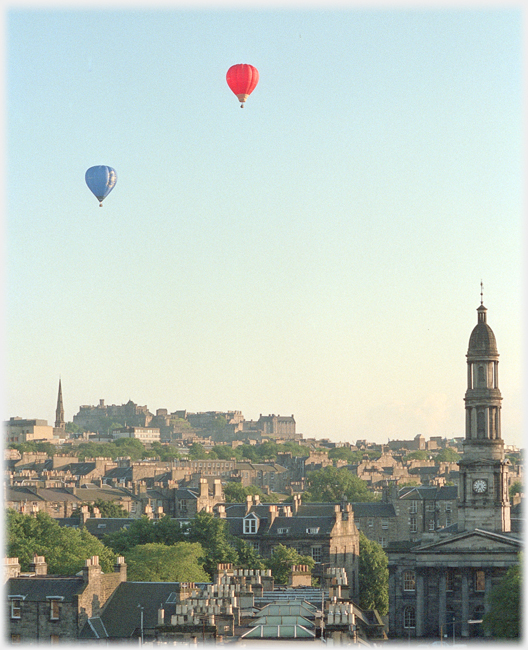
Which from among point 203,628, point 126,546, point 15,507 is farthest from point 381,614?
point 203,628

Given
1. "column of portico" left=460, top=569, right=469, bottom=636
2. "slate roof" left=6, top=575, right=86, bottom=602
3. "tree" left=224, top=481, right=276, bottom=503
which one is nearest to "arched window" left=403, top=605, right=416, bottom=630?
"column of portico" left=460, top=569, right=469, bottom=636

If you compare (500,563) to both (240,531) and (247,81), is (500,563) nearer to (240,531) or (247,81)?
(240,531)

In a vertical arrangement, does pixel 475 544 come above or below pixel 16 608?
Answer: below

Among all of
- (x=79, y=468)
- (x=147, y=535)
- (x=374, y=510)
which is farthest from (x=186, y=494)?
(x=79, y=468)

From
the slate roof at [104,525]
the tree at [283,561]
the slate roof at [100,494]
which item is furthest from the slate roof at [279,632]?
the slate roof at [100,494]

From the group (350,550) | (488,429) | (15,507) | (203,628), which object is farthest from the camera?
(15,507)

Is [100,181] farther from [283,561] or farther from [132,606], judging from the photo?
[132,606]
